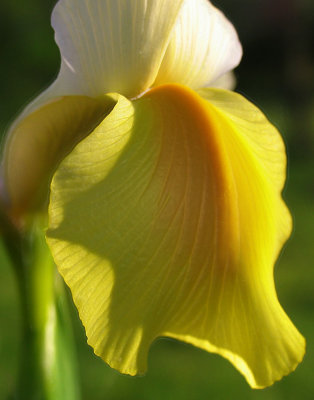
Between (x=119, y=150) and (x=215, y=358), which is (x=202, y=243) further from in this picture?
(x=215, y=358)

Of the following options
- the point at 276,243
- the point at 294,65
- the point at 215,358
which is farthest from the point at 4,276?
the point at 294,65

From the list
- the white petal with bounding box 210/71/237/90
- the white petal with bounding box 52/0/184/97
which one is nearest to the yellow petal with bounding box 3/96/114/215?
the white petal with bounding box 52/0/184/97

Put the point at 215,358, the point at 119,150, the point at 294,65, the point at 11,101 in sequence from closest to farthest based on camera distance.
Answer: the point at 119,150, the point at 215,358, the point at 294,65, the point at 11,101

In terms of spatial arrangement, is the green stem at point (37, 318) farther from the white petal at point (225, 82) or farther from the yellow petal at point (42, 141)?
the white petal at point (225, 82)

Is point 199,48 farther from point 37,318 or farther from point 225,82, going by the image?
point 37,318

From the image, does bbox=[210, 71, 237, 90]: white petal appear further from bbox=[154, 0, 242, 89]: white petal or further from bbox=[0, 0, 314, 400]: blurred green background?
bbox=[0, 0, 314, 400]: blurred green background

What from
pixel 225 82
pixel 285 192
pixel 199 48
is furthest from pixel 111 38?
pixel 285 192
